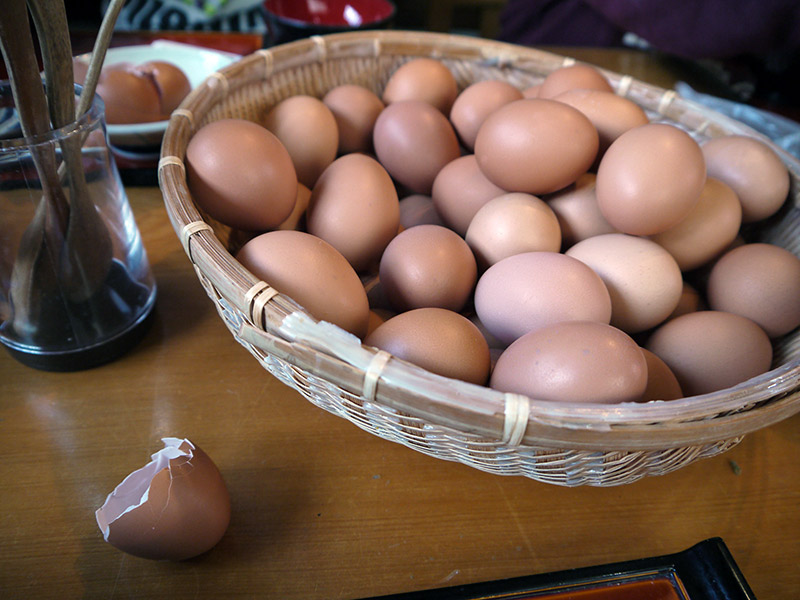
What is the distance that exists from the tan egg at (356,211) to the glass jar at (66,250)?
0.22m

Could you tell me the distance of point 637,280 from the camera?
→ 0.61 m

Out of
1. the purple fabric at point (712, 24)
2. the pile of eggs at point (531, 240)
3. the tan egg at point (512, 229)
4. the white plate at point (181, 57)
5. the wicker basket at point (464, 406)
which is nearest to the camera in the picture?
the wicker basket at point (464, 406)

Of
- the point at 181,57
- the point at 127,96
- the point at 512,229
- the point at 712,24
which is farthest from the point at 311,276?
the point at 712,24

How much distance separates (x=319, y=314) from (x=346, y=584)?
0.23 meters

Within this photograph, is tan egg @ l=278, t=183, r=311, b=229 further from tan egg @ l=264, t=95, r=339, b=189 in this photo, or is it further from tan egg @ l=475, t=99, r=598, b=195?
tan egg @ l=475, t=99, r=598, b=195

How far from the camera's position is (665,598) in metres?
0.43

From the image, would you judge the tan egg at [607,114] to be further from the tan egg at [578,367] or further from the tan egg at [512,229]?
the tan egg at [578,367]

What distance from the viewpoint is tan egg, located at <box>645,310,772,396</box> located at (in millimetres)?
560

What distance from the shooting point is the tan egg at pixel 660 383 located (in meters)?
0.54

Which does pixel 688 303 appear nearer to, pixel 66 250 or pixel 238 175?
pixel 238 175

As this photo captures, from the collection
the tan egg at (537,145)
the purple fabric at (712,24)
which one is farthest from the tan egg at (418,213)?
the purple fabric at (712,24)

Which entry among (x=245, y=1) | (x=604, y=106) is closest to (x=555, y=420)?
(x=604, y=106)

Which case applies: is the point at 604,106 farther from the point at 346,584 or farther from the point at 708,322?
the point at 346,584

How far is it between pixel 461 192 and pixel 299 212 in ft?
0.68
